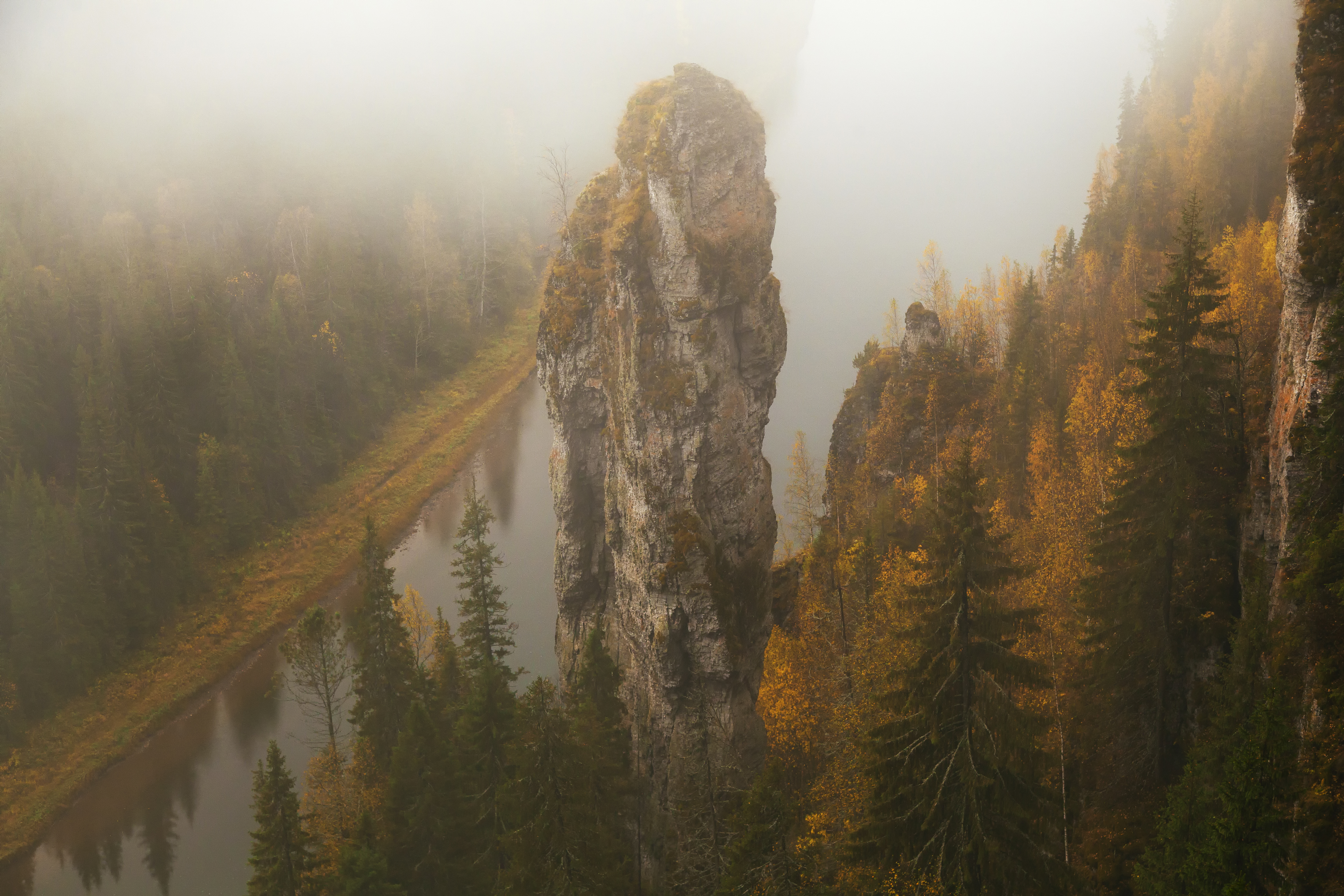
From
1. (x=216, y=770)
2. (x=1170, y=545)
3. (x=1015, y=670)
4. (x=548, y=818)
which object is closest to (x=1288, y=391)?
(x=1170, y=545)

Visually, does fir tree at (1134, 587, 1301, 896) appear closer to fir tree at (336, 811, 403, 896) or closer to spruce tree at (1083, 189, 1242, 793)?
spruce tree at (1083, 189, 1242, 793)

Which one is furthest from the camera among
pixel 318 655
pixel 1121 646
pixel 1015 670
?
pixel 318 655

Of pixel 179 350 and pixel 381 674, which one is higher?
pixel 179 350

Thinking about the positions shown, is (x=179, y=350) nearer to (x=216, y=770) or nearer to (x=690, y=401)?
(x=216, y=770)

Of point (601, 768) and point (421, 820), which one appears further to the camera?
point (601, 768)

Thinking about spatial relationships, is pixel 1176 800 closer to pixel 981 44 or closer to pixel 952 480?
pixel 952 480

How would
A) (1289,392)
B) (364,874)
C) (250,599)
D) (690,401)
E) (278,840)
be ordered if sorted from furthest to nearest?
1. (250,599)
2. (690,401)
3. (278,840)
4. (364,874)
5. (1289,392)

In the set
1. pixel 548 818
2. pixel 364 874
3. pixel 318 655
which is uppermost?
pixel 548 818
